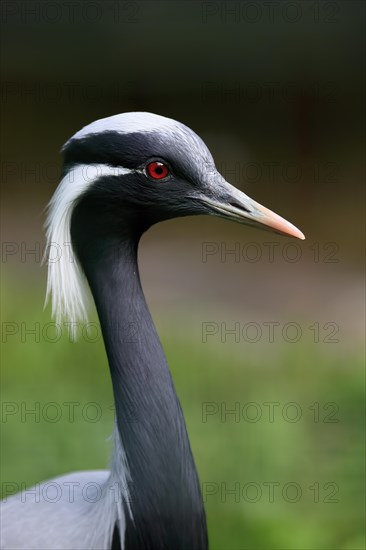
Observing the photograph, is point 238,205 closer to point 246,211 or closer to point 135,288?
point 246,211

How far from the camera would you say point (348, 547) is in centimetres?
239

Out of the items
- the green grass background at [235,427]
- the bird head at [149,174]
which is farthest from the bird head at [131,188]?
the green grass background at [235,427]

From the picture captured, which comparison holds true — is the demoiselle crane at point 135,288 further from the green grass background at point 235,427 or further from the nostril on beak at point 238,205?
the green grass background at point 235,427

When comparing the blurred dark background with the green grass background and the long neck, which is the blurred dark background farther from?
the long neck

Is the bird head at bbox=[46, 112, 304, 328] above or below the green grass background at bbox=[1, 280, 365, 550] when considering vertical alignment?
above

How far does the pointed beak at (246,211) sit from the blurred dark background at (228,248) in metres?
1.27

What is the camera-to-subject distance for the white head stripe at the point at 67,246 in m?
1.43

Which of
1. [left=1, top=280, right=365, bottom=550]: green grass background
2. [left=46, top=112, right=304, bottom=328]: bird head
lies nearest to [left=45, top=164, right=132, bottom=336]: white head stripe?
[left=46, top=112, right=304, bottom=328]: bird head

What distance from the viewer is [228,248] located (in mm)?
4586

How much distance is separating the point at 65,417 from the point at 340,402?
39.1 inches

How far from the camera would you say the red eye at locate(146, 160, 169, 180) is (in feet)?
4.70

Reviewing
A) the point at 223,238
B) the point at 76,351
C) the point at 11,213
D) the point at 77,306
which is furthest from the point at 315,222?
the point at 77,306

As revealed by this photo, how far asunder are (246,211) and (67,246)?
0.33 meters

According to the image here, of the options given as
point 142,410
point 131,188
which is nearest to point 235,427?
point 142,410
